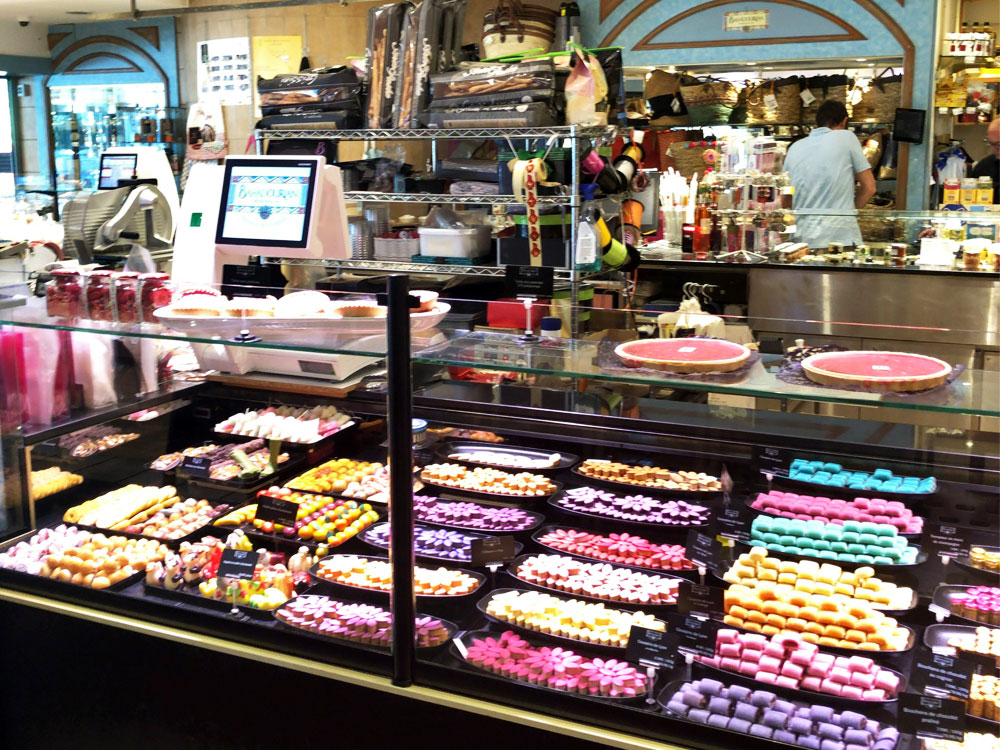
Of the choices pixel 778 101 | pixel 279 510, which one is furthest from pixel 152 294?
pixel 778 101

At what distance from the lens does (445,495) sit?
286cm

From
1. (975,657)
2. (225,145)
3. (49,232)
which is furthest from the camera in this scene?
(225,145)

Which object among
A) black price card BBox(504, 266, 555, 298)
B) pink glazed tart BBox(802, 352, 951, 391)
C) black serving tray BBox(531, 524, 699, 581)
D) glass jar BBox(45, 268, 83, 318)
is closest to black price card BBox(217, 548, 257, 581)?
black serving tray BBox(531, 524, 699, 581)

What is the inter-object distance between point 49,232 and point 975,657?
6.20 m

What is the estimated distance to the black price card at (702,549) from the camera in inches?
92.7

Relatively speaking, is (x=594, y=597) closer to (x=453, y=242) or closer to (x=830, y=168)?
(x=453, y=242)

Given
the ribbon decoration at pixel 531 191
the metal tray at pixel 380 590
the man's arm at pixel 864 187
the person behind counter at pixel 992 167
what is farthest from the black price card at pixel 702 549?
the person behind counter at pixel 992 167

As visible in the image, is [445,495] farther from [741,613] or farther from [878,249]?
[878,249]

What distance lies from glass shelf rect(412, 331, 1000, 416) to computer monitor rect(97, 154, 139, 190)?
6.45 meters

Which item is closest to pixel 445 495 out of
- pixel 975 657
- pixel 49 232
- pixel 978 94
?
pixel 975 657

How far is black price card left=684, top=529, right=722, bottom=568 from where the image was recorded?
2355mm

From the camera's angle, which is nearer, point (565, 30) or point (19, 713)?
point (19, 713)

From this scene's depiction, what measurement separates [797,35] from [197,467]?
20.0 feet

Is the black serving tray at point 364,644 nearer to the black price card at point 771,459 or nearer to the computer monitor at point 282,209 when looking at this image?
the black price card at point 771,459
